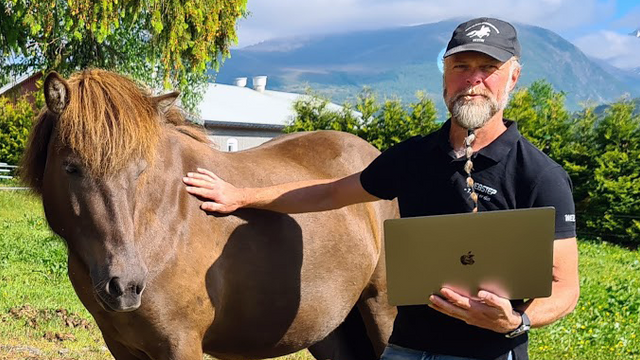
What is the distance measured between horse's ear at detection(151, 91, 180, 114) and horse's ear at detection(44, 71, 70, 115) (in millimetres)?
371

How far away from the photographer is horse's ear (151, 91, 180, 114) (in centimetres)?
302

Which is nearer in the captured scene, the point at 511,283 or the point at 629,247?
the point at 511,283

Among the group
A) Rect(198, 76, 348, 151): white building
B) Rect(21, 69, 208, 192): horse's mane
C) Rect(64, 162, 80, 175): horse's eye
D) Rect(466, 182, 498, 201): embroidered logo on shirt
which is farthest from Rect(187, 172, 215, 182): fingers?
Rect(198, 76, 348, 151): white building

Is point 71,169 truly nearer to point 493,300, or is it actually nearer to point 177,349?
point 177,349

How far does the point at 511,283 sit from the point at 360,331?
111 inches

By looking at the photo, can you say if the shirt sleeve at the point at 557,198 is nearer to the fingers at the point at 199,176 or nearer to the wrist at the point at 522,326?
the wrist at the point at 522,326

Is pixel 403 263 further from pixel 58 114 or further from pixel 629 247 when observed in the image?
pixel 629 247

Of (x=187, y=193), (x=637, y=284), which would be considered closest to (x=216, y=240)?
(x=187, y=193)

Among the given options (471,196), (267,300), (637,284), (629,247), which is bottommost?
A: (629,247)

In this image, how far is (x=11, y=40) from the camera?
31.5 ft

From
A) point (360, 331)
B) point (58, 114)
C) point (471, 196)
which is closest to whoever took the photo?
point (471, 196)

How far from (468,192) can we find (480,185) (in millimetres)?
48

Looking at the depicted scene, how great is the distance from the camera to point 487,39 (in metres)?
2.29

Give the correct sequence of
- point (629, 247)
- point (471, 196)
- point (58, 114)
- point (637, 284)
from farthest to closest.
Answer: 1. point (629, 247)
2. point (637, 284)
3. point (58, 114)
4. point (471, 196)
